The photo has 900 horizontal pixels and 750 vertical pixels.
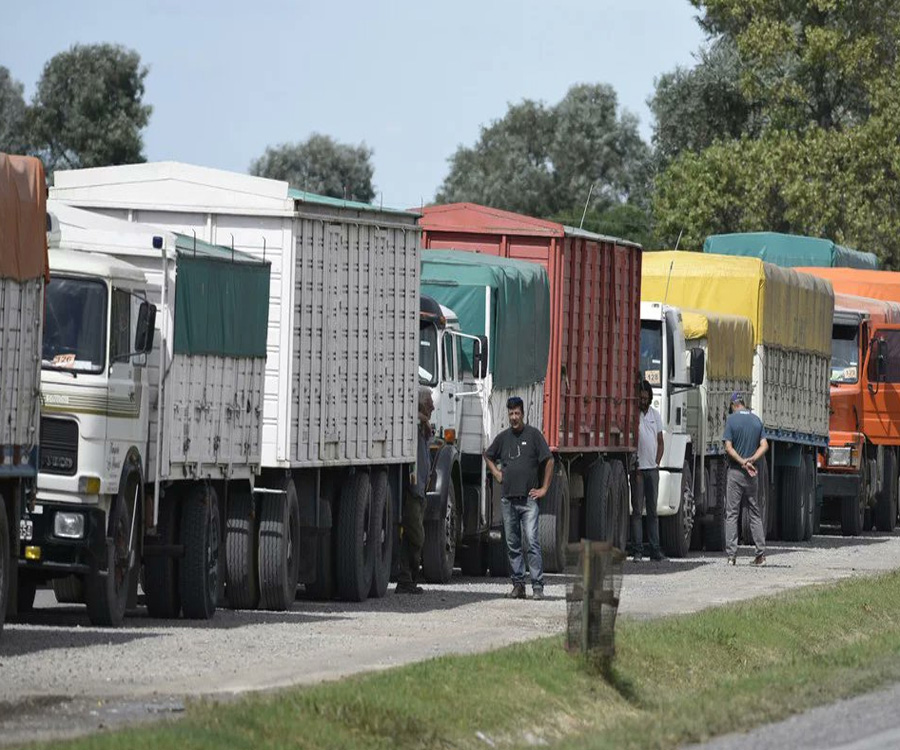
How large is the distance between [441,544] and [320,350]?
4.07 metres

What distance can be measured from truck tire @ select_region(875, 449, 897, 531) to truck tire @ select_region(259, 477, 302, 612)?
71.7ft

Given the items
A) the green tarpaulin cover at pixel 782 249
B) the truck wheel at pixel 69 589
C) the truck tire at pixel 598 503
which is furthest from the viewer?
the green tarpaulin cover at pixel 782 249

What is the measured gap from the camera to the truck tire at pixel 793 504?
126ft

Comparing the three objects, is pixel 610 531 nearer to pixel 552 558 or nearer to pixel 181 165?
pixel 552 558

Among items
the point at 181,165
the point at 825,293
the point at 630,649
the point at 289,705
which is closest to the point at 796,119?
the point at 825,293

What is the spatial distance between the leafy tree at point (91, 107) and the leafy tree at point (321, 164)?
86.5ft

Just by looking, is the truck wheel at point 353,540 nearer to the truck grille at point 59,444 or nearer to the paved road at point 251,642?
the paved road at point 251,642

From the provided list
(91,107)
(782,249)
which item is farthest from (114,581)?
(91,107)

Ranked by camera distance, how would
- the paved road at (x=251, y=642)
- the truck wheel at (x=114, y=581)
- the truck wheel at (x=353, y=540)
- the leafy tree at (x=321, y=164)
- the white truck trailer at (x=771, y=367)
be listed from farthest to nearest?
the leafy tree at (x=321, y=164) → the white truck trailer at (x=771, y=367) → the truck wheel at (x=353, y=540) → the truck wheel at (x=114, y=581) → the paved road at (x=251, y=642)

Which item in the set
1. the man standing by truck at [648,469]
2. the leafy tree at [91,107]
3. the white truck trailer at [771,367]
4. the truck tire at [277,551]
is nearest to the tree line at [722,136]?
the leafy tree at [91,107]

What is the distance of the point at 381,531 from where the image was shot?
24062 mm

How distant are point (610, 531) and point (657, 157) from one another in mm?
57642

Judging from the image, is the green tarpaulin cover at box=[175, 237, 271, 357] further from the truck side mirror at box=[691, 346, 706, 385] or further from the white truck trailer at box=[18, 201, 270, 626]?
the truck side mirror at box=[691, 346, 706, 385]

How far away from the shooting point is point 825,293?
132 ft
